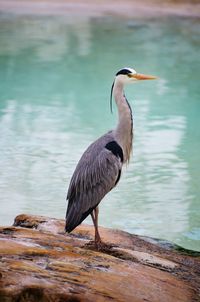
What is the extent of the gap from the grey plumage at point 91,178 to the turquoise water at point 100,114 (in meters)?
2.49

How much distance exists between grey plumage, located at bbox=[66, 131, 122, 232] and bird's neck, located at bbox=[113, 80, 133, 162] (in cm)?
8

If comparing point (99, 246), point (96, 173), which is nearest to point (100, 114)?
point (96, 173)

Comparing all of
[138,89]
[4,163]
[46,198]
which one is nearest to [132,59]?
[138,89]

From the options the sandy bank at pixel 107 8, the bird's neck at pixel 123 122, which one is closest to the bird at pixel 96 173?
the bird's neck at pixel 123 122

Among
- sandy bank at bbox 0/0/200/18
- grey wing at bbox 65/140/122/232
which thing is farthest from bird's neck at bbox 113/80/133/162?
sandy bank at bbox 0/0/200/18

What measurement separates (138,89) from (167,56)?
2682 millimetres

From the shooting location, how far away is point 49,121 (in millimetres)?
12570

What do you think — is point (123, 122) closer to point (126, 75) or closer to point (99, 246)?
point (126, 75)

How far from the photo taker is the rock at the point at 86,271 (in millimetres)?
3621

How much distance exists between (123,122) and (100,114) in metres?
8.15

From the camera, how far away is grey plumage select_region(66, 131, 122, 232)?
15.9 ft

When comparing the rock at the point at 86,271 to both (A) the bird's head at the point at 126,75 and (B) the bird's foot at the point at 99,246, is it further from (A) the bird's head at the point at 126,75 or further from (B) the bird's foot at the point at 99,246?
(A) the bird's head at the point at 126,75

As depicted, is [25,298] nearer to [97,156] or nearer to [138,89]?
[97,156]

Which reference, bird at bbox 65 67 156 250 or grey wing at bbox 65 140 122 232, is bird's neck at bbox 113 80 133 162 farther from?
grey wing at bbox 65 140 122 232
